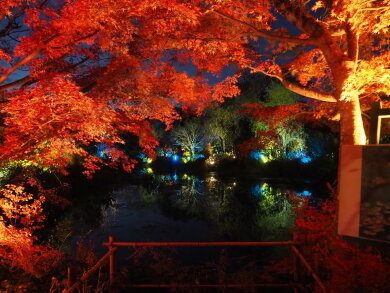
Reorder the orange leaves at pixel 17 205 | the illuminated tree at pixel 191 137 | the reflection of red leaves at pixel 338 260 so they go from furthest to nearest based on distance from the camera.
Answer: the illuminated tree at pixel 191 137, the orange leaves at pixel 17 205, the reflection of red leaves at pixel 338 260

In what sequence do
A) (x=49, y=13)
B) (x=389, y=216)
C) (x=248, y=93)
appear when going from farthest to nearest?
(x=248, y=93)
(x=49, y=13)
(x=389, y=216)

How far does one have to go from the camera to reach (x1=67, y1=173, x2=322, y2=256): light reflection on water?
10.2m

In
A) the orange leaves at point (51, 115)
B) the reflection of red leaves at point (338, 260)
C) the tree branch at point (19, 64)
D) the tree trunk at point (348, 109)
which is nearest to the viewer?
the reflection of red leaves at point (338, 260)

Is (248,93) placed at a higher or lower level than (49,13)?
higher

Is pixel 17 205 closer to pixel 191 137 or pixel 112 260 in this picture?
pixel 112 260

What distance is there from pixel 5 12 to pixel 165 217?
9.89m

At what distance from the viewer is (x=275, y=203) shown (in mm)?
14398

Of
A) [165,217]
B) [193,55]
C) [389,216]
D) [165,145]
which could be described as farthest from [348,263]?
[165,145]

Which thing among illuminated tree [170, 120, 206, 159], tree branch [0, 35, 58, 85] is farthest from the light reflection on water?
illuminated tree [170, 120, 206, 159]

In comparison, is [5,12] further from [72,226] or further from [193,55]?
[72,226]

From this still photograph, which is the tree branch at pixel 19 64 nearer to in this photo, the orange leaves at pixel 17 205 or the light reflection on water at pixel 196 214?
the orange leaves at pixel 17 205

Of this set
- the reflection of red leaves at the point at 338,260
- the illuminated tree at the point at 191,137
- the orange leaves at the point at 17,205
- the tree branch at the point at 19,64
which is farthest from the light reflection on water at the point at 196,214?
the illuminated tree at the point at 191,137

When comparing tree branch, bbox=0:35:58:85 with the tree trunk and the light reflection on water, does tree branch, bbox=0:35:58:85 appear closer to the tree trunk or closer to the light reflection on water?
the light reflection on water

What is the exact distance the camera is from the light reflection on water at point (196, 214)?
10.2 metres
